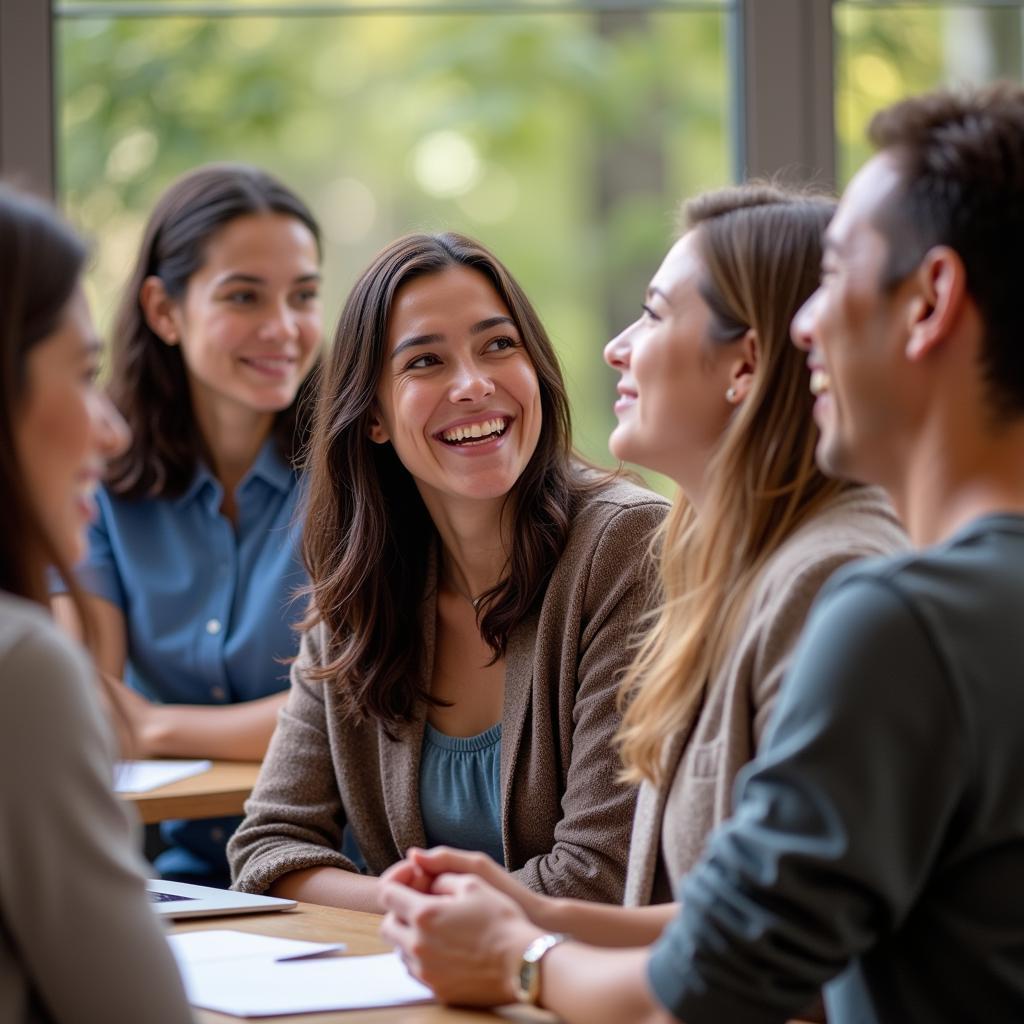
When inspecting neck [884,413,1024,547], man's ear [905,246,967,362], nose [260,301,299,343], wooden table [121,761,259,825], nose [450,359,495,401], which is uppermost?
nose [260,301,299,343]

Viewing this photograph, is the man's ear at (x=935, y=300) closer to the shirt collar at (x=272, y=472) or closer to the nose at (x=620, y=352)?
the nose at (x=620, y=352)

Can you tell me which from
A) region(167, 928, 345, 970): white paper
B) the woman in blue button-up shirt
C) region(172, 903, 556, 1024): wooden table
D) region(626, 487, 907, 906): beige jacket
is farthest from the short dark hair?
the woman in blue button-up shirt

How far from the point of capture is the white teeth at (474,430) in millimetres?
2252

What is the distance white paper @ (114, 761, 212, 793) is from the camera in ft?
8.40

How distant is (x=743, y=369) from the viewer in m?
1.67

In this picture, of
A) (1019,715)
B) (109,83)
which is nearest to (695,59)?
(109,83)

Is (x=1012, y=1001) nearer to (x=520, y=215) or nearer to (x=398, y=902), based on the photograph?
(x=398, y=902)

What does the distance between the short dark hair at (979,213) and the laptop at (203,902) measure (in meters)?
1.07

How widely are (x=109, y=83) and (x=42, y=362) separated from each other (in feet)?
10.0

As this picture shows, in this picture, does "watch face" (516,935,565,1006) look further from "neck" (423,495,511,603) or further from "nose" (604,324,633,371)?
"neck" (423,495,511,603)

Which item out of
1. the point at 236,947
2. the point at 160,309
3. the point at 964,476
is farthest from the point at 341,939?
the point at 160,309

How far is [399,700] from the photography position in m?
2.22

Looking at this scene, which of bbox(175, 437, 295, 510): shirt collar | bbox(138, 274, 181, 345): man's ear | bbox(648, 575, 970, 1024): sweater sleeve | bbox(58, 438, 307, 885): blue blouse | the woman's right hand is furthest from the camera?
bbox(138, 274, 181, 345): man's ear

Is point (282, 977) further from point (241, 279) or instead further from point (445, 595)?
point (241, 279)
